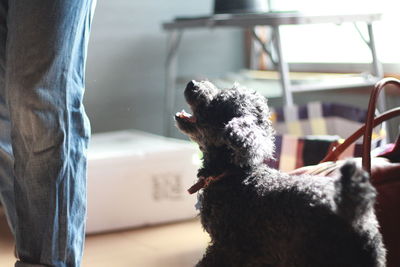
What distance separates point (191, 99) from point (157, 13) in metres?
1.73

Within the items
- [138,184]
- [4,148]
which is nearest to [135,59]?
[138,184]

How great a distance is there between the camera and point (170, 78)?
9.26ft

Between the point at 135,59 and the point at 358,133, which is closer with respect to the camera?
the point at 358,133

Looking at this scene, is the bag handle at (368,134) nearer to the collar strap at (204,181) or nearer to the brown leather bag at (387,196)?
the brown leather bag at (387,196)

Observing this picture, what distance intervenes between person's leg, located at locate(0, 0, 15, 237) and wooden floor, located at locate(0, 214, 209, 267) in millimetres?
385

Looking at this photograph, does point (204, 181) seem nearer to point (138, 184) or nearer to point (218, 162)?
point (218, 162)

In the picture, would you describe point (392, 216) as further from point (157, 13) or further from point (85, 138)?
point (157, 13)

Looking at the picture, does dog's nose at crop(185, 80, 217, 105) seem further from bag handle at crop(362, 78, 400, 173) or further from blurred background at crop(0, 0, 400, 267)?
blurred background at crop(0, 0, 400, 267)

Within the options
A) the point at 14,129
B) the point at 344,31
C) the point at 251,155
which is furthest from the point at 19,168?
the point at 344,31

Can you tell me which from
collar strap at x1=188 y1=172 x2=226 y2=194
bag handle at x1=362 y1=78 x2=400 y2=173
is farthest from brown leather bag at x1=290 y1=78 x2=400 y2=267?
collar strap at x1=188 y1=172 x2=226 y2=194

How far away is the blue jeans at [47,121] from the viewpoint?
3.93ft

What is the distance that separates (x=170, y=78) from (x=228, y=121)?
5.30 ft

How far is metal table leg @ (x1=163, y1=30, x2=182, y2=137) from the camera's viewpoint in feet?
9.12

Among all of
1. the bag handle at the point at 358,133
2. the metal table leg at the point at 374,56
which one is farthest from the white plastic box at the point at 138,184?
the bag handle at the point at 358,133
